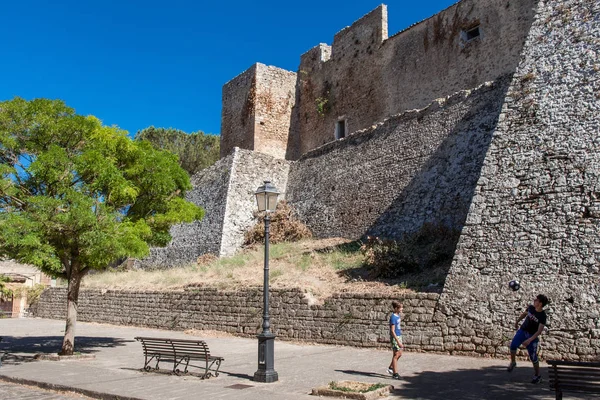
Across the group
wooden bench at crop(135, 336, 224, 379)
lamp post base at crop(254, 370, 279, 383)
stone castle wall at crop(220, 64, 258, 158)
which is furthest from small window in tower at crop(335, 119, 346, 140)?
lamp post base at crop(254, 370, 279, 383)

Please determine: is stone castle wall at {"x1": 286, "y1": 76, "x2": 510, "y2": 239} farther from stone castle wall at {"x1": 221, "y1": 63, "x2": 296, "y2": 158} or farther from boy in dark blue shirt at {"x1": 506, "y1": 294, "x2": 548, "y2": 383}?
stone castle wall at {"x1": 221, "y1": 63, "x2": 296, "y2": 158}

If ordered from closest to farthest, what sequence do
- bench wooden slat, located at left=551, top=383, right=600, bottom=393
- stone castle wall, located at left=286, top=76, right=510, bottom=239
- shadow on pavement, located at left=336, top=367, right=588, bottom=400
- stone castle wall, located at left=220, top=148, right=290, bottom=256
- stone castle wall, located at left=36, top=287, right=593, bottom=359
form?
1. bench wooden slat, located at left=551, top=383, right=600, bottom=393
2. shadow on pavement, located at left=336, top=367, right=588, bottom=400
3. stone castle wall, located at left=36, top=287, right=593, bottom=359
4. stone castle wall, located at left=286, top=76, right=510, bottom=239
5. stone castle wall, located at left=220, top=148, right=290, bottom=256

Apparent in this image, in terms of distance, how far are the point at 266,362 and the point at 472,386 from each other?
3.08 metres

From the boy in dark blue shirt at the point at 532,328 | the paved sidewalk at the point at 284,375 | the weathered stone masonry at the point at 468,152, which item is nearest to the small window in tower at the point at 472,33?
the weathered stone masonry at the point at 468,152

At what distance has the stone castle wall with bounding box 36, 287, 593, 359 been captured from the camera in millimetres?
9672

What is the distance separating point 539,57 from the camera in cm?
1116

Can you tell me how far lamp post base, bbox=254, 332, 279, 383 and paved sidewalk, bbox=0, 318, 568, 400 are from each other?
13cm

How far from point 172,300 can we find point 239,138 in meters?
14.7

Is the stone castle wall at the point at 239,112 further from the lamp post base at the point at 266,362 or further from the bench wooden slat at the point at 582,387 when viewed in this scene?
the bench wooden slat at the point at 582,387

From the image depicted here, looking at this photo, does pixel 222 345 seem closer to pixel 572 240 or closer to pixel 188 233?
pixel 572 240

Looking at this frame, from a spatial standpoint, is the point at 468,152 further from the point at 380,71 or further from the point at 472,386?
the point at 380,71

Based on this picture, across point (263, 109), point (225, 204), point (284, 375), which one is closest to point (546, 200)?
point (284, 375)

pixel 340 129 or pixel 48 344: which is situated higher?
pixel 340 129

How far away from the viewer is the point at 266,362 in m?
8.32
